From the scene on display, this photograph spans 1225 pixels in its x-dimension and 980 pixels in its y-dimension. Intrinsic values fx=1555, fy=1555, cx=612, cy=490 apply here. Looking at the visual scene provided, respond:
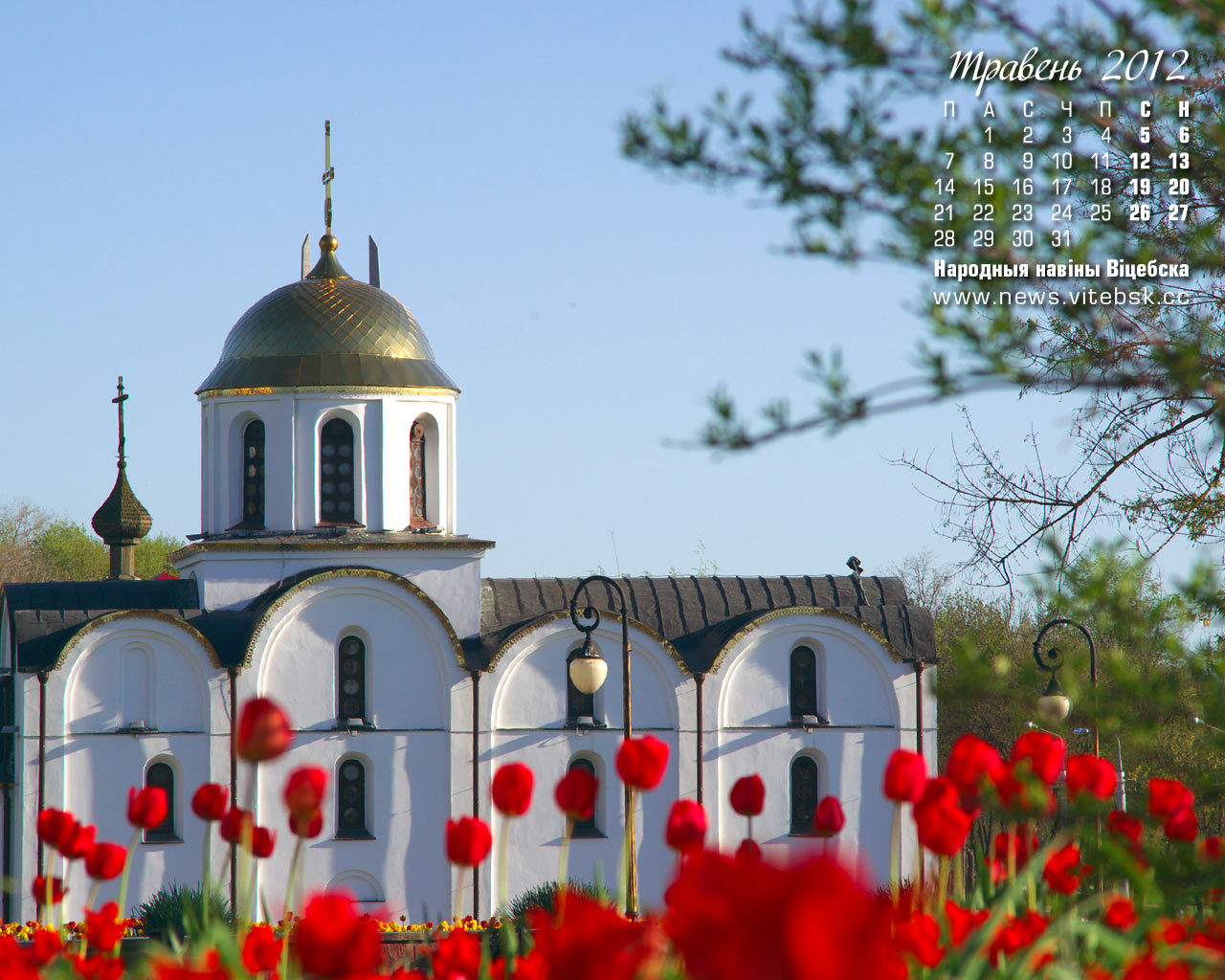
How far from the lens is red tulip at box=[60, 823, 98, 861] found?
490 centimetres

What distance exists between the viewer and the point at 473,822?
166 inches

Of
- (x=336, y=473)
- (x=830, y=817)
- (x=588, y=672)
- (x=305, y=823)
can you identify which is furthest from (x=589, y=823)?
(x=305, y=823)

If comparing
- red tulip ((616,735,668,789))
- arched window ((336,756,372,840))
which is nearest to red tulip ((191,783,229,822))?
red tulip ((616,735,668,789))

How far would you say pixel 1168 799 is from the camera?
4.21 meters

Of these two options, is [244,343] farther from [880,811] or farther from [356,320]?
[880,811]

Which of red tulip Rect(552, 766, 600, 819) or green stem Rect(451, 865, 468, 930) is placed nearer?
red tulip Rect(552, 766, 600, 819)

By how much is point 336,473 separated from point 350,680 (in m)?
3.32

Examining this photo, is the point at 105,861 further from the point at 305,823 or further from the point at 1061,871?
the point at 1061,871

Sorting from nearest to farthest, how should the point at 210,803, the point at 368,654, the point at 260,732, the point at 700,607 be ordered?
the point at 260,732 < the point at 210,803 < the point at 368,654 < the point at 700,607

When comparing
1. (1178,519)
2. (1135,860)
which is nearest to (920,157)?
(1135,860)

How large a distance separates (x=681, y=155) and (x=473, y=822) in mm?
2101

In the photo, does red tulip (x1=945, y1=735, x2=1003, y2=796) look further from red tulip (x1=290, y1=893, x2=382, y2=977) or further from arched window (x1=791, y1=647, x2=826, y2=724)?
arched window (x1=791, y1=647, x2=826, y2=724)

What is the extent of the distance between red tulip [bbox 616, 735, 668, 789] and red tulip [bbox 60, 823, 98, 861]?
1707mm

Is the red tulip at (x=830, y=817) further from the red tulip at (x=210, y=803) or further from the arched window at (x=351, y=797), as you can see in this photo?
the arched window at (x=351, y=797)
